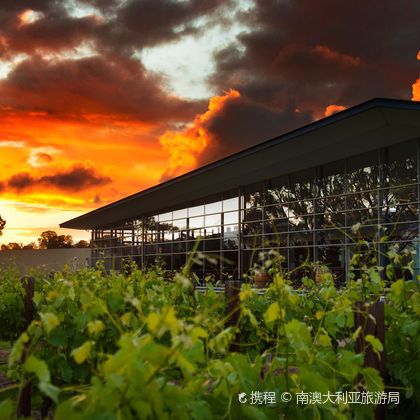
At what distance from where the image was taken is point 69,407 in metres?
1.33

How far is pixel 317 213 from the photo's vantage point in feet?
48.2

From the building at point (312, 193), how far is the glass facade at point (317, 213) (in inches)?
1.2

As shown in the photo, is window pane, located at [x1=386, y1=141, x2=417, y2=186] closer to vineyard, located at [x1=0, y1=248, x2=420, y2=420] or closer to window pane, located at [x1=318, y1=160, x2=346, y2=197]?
window pane, located at [x1=318, y1=160, x2=346, y2=197]

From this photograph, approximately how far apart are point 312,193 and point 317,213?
723 mm

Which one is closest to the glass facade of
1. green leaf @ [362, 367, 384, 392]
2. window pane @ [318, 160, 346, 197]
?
window pane @ [318, 160, 346, 197]

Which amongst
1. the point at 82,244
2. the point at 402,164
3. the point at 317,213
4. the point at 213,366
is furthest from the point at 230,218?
the point at 82,244

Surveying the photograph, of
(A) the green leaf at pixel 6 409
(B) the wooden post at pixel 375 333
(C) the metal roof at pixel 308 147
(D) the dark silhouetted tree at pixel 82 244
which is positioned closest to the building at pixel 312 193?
(C) the metal roof at pixel 308 147

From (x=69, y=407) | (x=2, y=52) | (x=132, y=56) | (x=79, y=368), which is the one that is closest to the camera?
(x=69, y=407)

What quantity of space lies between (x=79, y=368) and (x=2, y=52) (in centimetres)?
1649

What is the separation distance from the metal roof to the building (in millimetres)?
25

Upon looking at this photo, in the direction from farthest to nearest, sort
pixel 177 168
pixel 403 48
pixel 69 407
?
pixel 177 168 → pixel 403 48 → pixel 69 407

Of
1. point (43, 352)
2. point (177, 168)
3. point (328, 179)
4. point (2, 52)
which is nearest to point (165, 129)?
point (177, 168)

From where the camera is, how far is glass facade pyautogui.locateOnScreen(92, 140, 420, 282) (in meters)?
12.3

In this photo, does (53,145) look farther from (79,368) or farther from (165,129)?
(79,368)
